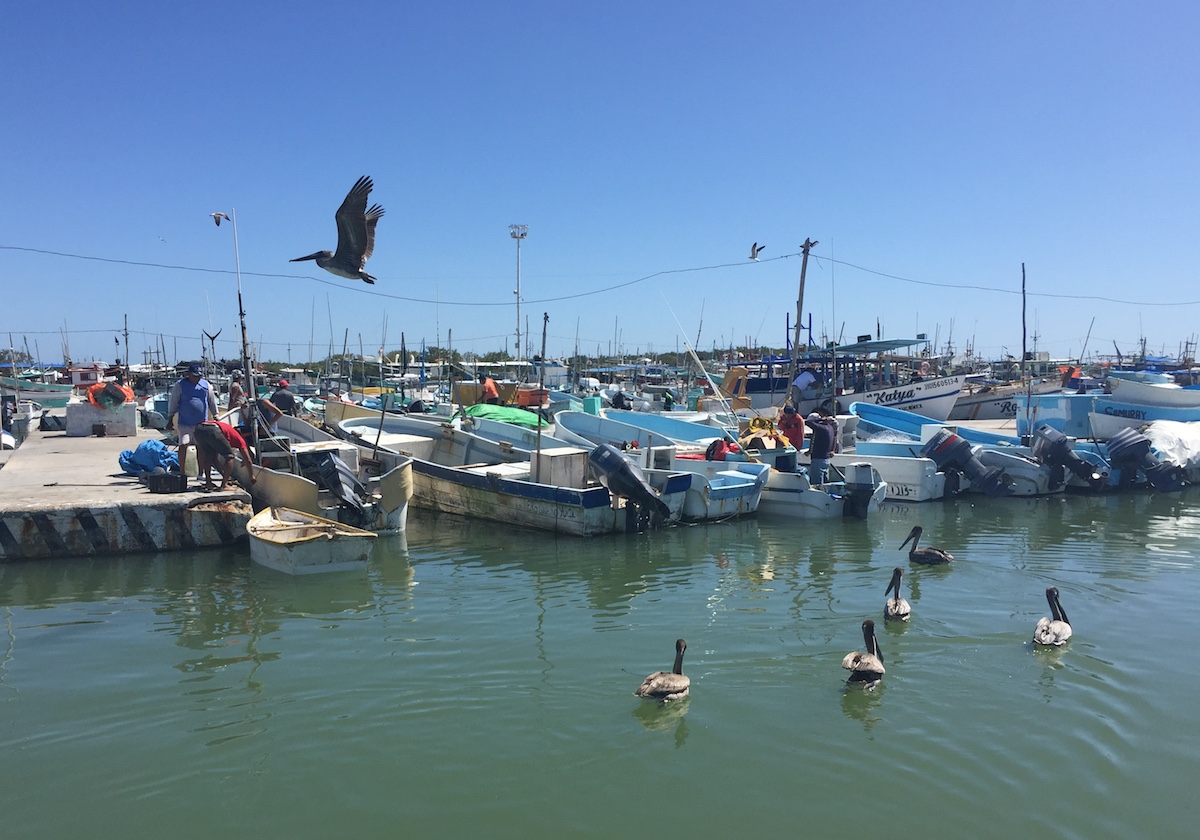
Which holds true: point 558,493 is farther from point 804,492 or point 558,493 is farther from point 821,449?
point 821,449

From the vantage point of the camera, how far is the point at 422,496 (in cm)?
1636

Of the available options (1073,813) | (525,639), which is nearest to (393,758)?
(525,639)

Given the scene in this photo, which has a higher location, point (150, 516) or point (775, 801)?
point (150, 516)

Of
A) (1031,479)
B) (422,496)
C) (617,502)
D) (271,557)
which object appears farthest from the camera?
(1031,479)

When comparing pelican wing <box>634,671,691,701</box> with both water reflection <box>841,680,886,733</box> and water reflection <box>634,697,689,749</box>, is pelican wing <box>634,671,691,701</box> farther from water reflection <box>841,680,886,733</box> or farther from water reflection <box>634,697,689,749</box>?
water reflection <box>841,680,886,733</box>

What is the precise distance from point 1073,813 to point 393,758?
4.59 m

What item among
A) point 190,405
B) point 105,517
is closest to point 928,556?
point 190,405

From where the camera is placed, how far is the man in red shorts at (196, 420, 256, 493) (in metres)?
12.3

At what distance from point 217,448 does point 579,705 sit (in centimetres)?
813

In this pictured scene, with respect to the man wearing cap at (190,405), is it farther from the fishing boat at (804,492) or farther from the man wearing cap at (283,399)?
the fishing boat at (804,492)

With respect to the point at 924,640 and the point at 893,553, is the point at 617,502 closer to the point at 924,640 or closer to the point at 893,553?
the point at 893,553

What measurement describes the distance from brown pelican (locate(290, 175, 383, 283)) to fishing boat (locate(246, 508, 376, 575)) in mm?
3624

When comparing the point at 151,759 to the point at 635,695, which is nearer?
the point at 151,759

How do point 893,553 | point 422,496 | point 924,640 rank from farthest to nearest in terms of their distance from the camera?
1. point 422,496
2. point 893,553
3. point 924,640
